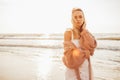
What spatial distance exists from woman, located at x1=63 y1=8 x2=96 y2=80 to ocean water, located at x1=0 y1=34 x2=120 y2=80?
512 mm

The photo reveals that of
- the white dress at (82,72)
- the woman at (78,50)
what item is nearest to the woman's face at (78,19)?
the woman at (78,50)

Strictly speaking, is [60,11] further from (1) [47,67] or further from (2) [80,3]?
(1) [47,67]

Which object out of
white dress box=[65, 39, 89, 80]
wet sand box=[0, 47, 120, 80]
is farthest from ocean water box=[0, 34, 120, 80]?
white dress box=[65, 39, 89, 80]

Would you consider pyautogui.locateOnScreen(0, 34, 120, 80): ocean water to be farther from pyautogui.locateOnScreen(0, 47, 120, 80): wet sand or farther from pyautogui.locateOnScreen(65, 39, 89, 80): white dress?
pyautogui.locateOnScreen(65, 39, 89, 80): white dress

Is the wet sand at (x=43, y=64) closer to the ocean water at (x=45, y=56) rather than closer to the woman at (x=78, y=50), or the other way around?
the ocean water at (x=45, y=56)

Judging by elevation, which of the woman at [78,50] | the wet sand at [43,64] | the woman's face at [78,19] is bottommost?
the wet sand at [43,64]

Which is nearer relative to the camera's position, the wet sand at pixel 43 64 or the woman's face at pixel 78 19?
the woman's face at pixel 78 19

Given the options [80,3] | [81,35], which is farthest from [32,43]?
[81,35]

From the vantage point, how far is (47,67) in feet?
9.36

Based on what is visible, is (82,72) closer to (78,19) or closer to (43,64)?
(78,19)

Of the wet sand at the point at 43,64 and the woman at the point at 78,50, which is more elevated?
the woman at the point at 78,50

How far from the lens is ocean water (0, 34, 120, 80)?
270cm

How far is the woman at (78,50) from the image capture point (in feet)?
7.13

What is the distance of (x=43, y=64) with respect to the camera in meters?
2.86
